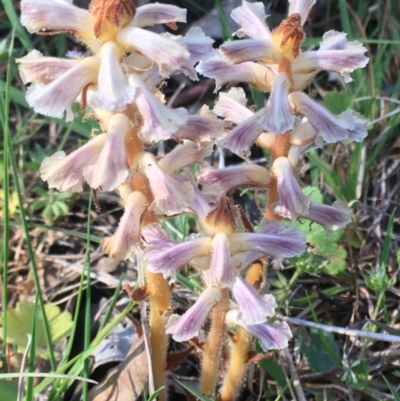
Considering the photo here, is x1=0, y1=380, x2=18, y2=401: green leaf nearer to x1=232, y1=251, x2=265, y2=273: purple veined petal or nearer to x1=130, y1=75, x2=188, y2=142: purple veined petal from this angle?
x1=232, y1=251, x2=265, y2=273: purple veined petal

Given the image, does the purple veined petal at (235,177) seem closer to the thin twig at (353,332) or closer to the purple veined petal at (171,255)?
the purple veined petal at (171,255)

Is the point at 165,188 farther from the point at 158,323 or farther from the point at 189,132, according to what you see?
the point at 158,323

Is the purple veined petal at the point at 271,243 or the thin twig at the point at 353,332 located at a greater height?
the purple veined petal at the point at 271,243

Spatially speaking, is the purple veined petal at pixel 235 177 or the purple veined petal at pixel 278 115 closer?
the purple veined petal at pixel 278 115

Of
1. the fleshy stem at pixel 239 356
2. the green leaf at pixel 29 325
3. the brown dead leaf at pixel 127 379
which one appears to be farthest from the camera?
the green leaf at pixel 29 325

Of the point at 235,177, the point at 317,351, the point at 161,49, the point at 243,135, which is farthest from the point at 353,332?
the point at 161,49

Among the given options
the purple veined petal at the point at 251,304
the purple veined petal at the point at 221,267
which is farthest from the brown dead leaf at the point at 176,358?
the purple veined petal at the point at 221,267
